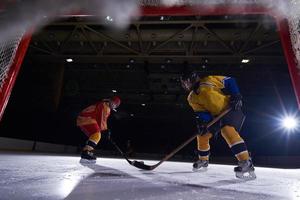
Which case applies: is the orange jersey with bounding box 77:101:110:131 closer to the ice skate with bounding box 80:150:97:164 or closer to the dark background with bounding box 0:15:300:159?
the ice skate with bounding box 80:150:97:164

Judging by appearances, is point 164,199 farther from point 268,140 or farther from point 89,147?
point 268,140

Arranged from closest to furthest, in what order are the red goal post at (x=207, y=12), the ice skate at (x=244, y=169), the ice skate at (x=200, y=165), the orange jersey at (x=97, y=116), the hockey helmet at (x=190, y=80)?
1. the red goal post at (x=207, y=12)
2. the ice skate at (x=244, y=169)
3. the hockey helmet at (x=190, y=80)
4. the ice skate at (x=200, y=165)
5. the orange jersey at (x=97, y=116)

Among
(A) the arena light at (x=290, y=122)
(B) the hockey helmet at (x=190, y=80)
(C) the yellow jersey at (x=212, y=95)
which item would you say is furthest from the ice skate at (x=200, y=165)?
(A) the arena light at (x=290, y=122)

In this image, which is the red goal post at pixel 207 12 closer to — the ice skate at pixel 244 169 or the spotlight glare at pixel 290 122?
the ice skate at pixel 244 169

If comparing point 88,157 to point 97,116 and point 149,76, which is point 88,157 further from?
point 149,76

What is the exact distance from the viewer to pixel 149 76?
1118 centimetres

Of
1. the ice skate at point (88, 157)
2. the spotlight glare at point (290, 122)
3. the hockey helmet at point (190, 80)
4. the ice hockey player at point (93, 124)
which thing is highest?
the spotlight glare at point (290, 122)

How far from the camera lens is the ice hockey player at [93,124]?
4242 millimetres

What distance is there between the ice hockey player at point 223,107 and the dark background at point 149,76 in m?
2.58

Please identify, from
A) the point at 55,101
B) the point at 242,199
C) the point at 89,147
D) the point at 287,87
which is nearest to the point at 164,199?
the point at 242,199

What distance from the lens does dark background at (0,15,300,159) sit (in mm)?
7871

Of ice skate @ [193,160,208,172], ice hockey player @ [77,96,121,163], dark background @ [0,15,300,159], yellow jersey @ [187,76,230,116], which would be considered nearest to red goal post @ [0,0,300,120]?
yellow jersey @ [187,76,230,116]

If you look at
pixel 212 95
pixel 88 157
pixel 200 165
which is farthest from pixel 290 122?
pixel 212 95

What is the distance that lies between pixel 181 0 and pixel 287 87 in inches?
389
